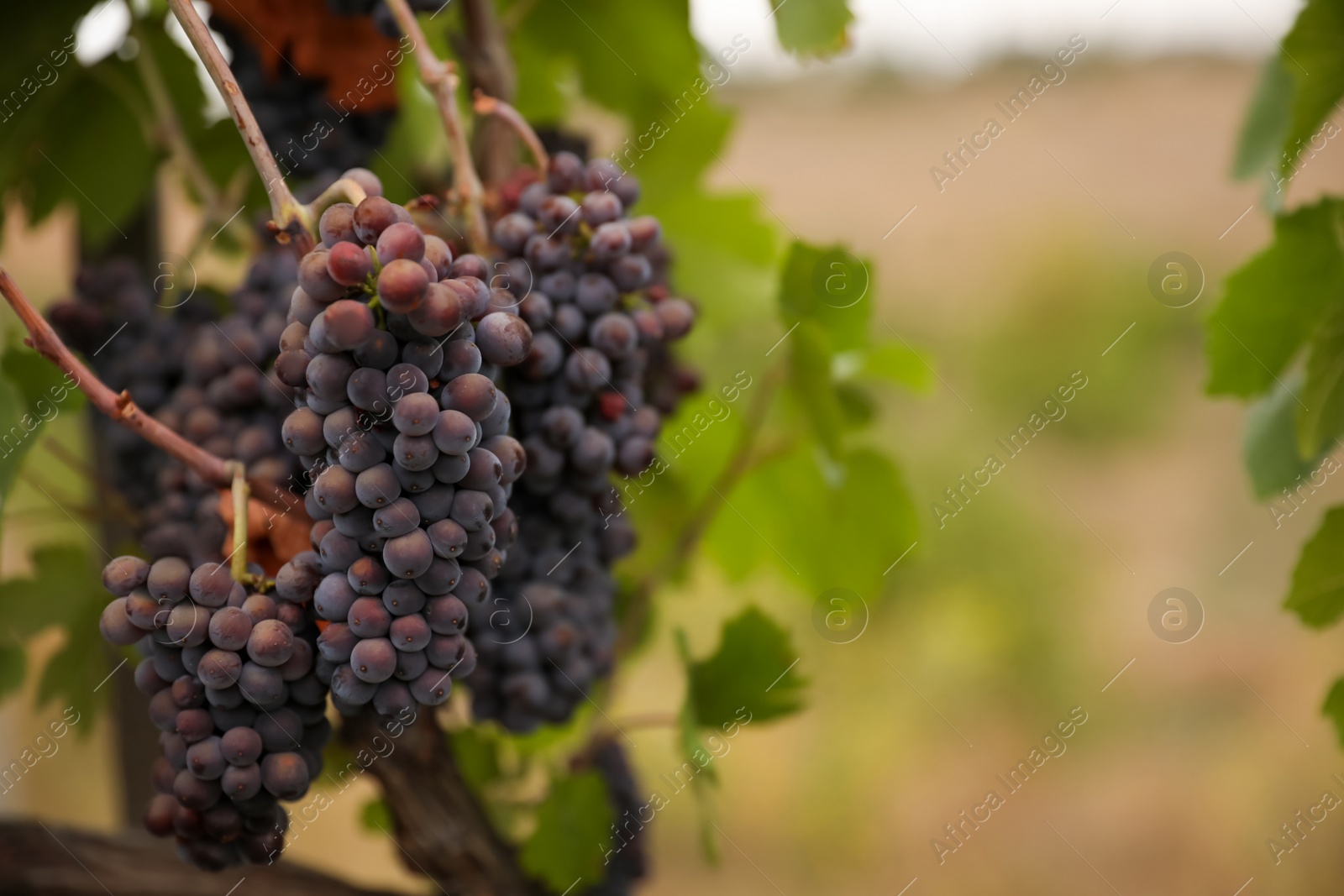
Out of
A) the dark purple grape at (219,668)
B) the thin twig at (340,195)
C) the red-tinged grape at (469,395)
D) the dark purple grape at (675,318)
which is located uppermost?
the thin twig at (340,195)

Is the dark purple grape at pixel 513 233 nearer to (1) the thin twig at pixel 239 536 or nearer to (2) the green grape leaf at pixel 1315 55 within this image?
(1) the thin twig at pixel 239 536

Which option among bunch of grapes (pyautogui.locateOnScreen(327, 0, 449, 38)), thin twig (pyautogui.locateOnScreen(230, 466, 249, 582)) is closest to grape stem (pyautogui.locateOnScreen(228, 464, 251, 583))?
thin twig (pyautogui.locateOnScreen(230, 466, 249, 582))

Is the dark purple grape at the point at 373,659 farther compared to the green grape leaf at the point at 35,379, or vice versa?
the green grape leaf at the point at 35,379

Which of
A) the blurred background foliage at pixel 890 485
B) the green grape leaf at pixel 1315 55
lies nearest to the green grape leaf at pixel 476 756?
the blurred background foliage at pixel 890 485

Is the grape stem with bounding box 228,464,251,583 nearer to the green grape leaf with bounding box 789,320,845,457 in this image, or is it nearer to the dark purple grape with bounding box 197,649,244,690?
the dark purple grape with bounding box 197,649,244,690

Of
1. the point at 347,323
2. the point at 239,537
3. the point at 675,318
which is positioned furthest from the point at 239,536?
the point at 675,318

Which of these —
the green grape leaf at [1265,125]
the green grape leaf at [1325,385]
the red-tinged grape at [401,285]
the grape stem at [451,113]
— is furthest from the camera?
the green grape leaf at [1265,125]

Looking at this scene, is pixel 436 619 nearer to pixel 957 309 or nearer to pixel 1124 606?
pixel 1124 606

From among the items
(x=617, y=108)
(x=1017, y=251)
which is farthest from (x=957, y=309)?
(x=617, y=108)
